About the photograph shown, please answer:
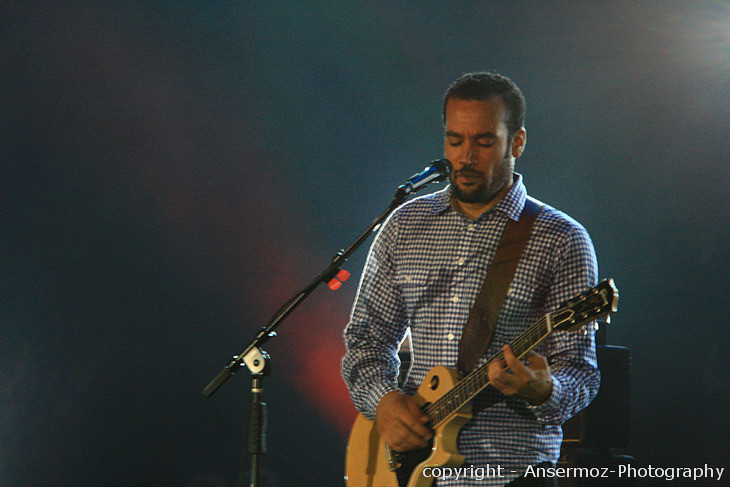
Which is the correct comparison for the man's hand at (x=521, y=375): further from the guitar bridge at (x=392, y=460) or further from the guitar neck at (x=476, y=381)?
the guitar bridge at (x=392, y=460)

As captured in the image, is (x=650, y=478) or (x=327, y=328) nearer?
(x=650, y=478)

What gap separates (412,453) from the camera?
76.5 inches

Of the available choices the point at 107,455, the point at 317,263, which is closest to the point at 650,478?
the point at 317,263

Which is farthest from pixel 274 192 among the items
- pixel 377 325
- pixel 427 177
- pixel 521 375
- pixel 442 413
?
pixel 521 375

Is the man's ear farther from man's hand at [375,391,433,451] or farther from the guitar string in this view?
man's hand at [375,391,433,451]

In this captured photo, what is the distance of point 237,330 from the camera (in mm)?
4496

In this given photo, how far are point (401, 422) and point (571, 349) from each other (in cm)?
51

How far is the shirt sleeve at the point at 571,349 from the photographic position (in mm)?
1800

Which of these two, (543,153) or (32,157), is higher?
(543,153)

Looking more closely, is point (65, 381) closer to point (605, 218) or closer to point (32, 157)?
point (32, 157)

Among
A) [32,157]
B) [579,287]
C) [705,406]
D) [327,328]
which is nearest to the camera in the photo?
[579,287]

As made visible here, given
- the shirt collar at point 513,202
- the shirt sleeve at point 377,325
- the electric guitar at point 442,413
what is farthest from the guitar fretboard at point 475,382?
the shirt collar at point 513,202

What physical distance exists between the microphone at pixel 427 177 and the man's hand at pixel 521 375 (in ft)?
1.96

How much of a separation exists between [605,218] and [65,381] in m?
Result: 3.44
